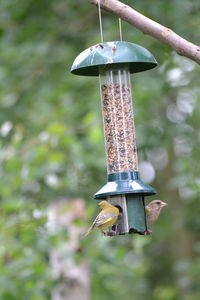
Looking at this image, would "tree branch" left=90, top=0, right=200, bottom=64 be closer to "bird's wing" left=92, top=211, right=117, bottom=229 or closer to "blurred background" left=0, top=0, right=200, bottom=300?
"bird's wing" left=92, top=211, right=117, bottom=229

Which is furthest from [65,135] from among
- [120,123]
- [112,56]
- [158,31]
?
[158,31]

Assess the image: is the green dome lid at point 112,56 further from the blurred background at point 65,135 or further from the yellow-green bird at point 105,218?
the blurred background at point 65,135

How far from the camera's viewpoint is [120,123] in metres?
3.93

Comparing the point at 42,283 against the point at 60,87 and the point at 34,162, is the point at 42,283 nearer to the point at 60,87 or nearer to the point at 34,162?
the point at 34,162

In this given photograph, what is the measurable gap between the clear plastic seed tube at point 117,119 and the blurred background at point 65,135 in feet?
5.54

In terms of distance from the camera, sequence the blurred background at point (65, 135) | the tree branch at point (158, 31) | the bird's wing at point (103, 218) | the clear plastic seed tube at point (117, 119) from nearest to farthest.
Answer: the tree branch at point (158, 31) → the bird's wing at point (103, 218) → the clear plastic seed tube at point (117, 119) → the blurred background at point (65, 135)

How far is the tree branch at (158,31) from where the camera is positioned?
2.89m

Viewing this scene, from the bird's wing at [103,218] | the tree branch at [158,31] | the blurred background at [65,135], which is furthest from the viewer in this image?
the blurred background at [65,135]

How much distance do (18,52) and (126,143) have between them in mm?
3064

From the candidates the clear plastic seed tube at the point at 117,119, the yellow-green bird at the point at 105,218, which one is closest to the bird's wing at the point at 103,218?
the yellow-green bird at the point at 105,218

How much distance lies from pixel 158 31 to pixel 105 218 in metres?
0.87

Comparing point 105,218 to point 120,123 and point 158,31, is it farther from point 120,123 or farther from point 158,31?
point 158,31

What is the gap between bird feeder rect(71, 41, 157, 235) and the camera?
3494 millimetres

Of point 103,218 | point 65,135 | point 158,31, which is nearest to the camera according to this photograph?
point 158,31
